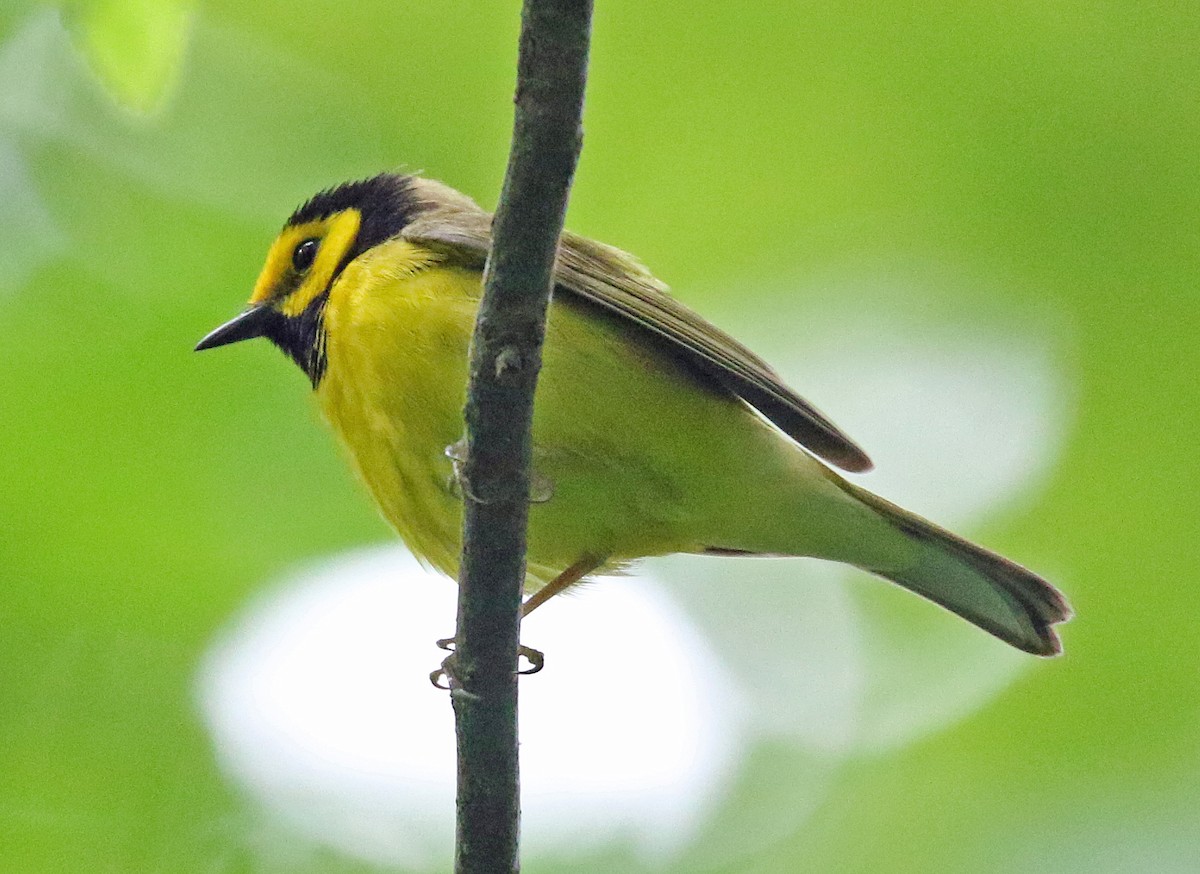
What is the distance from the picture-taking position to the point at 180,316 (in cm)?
484

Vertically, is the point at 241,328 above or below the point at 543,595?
above

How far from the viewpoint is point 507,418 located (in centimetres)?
270

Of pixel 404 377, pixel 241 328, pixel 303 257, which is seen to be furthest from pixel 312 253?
pixel 404 377

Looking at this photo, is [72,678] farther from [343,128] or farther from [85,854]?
[343,128]

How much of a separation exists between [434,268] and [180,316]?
1.27 meters

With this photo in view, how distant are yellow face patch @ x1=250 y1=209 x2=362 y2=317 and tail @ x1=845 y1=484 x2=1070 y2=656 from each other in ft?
5.52

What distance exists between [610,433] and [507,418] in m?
1.13

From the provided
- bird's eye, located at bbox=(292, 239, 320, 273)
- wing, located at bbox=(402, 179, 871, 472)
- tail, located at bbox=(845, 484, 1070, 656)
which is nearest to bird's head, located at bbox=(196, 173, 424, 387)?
bird's eye, located at bbox=(292, 239, 320, 273)

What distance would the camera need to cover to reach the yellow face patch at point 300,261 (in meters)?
4.57

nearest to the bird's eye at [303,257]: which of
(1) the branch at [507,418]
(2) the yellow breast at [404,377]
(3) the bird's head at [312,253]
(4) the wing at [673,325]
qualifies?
(3) the bird's head at [312,253]

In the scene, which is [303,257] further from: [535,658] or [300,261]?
[535,658]

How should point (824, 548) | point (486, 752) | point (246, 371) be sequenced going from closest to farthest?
point (486, 752), point (824, 548), point (246, 371)

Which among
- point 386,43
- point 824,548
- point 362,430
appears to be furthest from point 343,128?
point 824,548

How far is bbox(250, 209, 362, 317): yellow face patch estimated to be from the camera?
4570 mm
